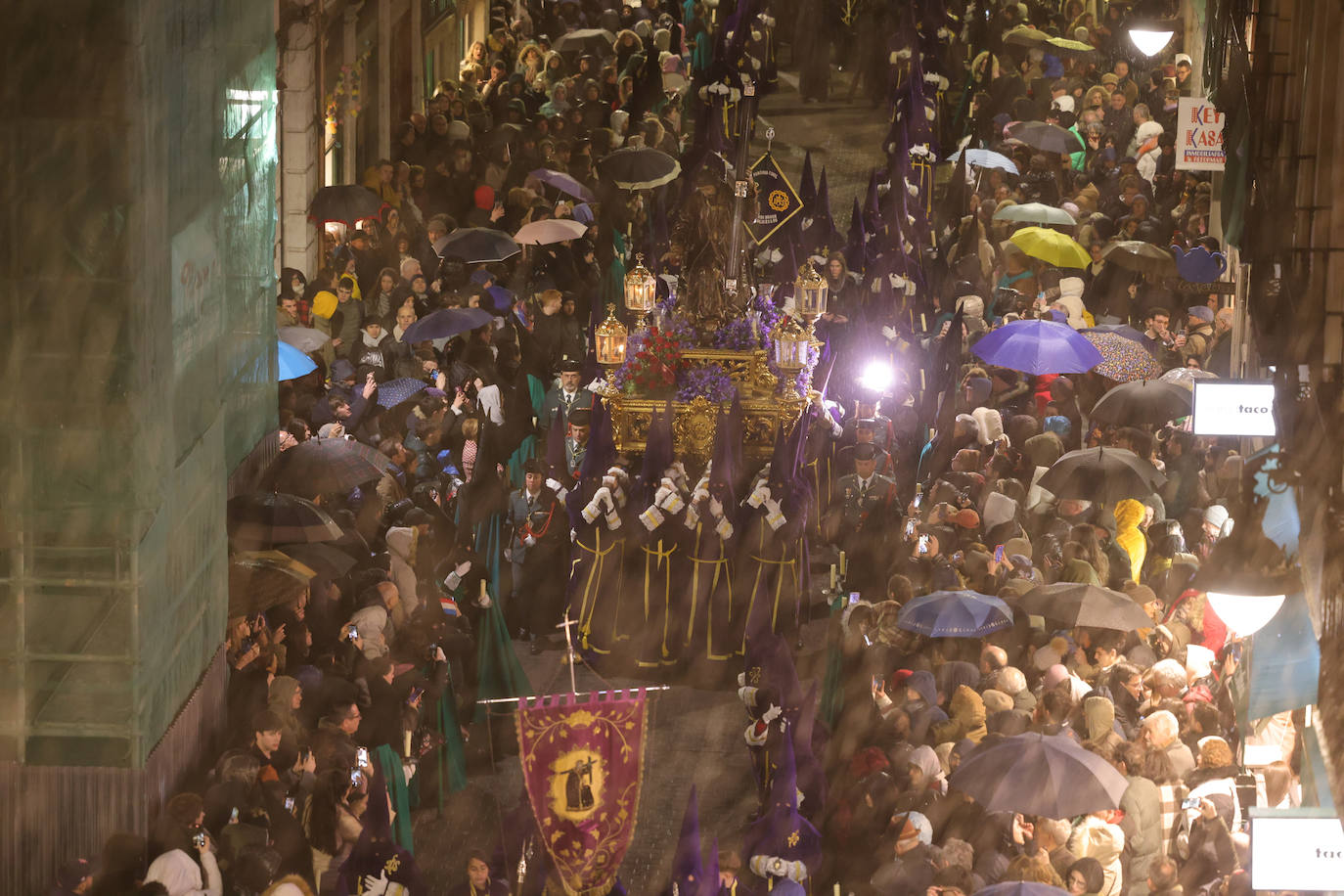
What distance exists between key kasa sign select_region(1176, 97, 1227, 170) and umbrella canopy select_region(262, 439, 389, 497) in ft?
36.1

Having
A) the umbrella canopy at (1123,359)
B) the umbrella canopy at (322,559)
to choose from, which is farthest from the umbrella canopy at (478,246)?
the umbrella canopy at (322,559)

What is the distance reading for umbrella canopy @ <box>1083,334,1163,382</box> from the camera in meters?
19.9

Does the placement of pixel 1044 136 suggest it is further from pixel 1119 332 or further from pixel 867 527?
pixel 867 527

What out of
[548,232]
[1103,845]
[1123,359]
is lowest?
[1103,845]

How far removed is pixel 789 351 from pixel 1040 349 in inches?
103

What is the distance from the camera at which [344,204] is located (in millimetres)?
24188

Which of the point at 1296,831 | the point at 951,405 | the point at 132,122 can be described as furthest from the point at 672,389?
the point at 1296,831

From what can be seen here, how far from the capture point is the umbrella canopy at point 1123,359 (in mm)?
19938

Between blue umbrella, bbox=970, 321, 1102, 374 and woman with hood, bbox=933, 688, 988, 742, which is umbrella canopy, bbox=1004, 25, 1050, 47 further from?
woman with hood, bbox=933, 688, 988, 742

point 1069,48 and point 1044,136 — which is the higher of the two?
point 1069,48

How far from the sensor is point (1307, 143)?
1446cm

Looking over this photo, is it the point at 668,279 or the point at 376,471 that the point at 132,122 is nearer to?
the point at 376,471

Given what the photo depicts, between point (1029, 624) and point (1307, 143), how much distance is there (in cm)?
390

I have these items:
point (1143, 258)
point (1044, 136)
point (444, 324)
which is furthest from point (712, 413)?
point (1044, 136)
